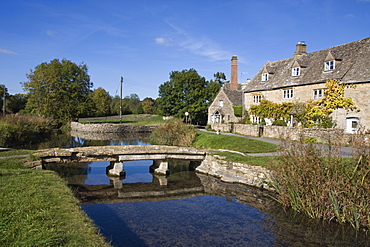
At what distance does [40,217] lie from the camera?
6305 mm

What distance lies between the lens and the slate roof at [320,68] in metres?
26.7

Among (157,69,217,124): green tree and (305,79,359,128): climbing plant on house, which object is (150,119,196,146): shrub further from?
(157,69,217,124): green tree

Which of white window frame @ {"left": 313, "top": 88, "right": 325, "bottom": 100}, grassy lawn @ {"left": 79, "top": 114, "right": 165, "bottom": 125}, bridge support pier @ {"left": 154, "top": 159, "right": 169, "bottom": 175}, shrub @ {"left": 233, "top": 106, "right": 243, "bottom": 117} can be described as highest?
white window frame @ {"left": 313, "top": 88, "right": 325, "bottom": 100}

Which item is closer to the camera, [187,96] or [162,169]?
[162,169]

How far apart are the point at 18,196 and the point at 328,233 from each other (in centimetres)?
891

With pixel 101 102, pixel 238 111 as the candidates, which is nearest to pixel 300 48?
pixel 238 111

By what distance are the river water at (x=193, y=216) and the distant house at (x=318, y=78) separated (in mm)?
18222

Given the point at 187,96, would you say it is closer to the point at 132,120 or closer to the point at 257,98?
the point at 132,120

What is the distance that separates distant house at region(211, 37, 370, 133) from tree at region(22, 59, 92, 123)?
31.2 meters

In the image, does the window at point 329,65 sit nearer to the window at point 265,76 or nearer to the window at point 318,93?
the window at point 318,93

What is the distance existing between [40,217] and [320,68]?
1238 inches

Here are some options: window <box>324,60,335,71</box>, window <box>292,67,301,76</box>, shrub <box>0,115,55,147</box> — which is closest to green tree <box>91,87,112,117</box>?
shrub <box>0,115,55,147</box>

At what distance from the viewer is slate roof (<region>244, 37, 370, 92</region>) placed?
26.7 m

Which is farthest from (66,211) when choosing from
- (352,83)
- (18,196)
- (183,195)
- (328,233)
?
(352,83)
